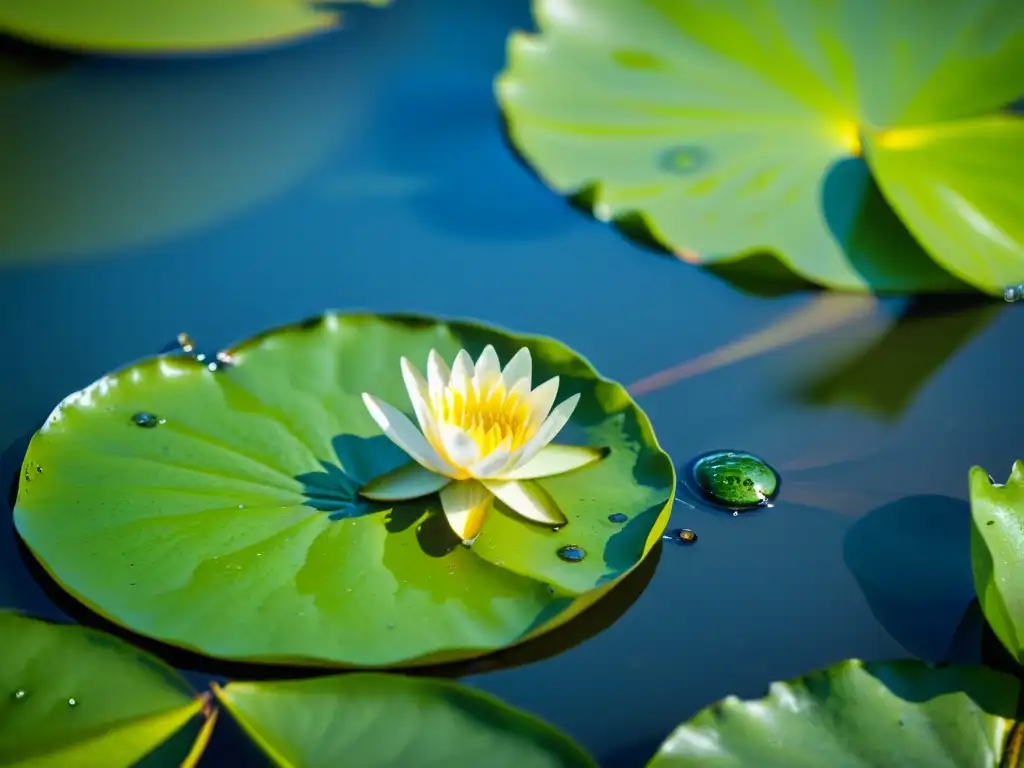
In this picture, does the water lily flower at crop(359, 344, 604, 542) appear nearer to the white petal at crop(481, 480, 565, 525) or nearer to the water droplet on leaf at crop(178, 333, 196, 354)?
the white petal at crop(481, 480, 565, 525)

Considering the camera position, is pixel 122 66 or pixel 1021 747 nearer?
pixel 1021 747

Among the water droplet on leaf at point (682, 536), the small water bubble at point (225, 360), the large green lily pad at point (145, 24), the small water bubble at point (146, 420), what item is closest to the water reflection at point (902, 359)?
the water droplet on leaf at point (682, 536)

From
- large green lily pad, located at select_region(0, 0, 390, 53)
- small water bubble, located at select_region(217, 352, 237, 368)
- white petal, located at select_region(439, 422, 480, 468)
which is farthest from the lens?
large green lily pad, located at select_region(0, 0, 390, 53)

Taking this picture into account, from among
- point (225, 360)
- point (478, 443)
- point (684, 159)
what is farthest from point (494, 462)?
point (684, 159)

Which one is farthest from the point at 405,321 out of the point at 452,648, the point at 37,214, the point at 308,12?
the point at 308,12

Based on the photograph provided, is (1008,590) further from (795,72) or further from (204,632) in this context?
(795,72)

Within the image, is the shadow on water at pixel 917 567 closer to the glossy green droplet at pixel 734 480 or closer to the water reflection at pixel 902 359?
the glossy green droplet at pixel 734 480

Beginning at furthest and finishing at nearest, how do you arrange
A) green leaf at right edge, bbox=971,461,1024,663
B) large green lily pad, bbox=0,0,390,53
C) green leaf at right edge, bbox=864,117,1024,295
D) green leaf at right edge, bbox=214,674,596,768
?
large green lily pad, bbox=0,0,390,53
green leaf at right edge, bbox=864,117,1024,295
green leaf at right edge, bbox=971,461,1024,663
green leaf at right edge, bbox=214,674,596,768

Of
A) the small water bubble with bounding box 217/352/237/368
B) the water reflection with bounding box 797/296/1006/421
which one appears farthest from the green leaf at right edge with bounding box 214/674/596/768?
the water reflection with bounding box 797/296/1006/421
